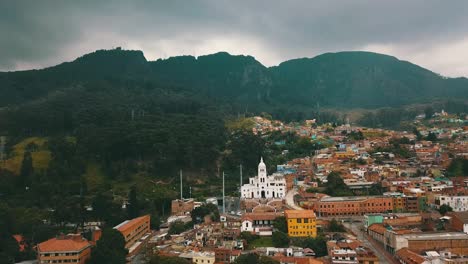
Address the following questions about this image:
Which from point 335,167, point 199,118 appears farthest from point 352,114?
point 335,167

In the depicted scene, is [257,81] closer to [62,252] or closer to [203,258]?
[62,252]

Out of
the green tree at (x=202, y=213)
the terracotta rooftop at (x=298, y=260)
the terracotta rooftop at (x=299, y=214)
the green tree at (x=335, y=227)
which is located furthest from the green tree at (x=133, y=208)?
the terracotta rooftop at (x=298, y=260)

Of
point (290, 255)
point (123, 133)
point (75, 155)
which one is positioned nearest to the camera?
point (290, 255)

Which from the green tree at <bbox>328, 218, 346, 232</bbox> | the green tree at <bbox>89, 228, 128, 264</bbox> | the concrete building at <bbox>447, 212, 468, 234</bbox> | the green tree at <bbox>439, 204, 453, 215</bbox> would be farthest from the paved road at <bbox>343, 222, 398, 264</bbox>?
the green tree at <bbox>89, 228, 128, 264</bbox>

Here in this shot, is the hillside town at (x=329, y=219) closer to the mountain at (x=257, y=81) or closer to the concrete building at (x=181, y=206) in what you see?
the concrete building at (x=181, y=206)

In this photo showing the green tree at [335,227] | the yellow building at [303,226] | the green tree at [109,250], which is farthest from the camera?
the green tree at [335,227]

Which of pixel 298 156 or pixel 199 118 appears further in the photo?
pixel 199 118

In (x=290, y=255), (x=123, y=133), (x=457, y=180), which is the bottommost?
(x=290, y=255)

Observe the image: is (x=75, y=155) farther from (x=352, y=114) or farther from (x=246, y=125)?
(x=352, y=114)
